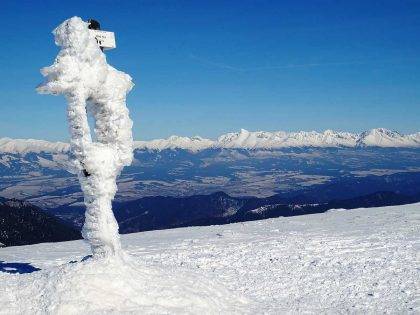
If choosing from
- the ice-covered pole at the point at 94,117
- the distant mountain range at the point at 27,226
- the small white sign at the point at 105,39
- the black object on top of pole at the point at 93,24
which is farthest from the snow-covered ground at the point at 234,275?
the distant mountain range at the point at 27,226

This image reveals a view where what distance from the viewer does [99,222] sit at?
12.0m

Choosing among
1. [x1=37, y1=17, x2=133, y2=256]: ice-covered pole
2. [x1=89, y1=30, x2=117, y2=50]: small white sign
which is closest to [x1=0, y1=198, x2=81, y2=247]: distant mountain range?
[x1=37, y1=17, x2=133, y2=256]: ice-covered pole

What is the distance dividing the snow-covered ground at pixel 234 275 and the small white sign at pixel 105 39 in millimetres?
5815

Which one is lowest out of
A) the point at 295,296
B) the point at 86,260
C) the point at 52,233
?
the point at 52,233

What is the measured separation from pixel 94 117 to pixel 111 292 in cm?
480

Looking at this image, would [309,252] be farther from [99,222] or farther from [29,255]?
[29,255]

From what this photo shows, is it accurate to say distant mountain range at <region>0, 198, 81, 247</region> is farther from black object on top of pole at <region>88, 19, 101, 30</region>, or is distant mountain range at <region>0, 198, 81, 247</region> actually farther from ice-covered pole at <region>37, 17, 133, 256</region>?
black object on top of pole at <region>88, 19, 101, 30</region>

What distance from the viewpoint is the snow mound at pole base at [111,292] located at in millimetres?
10297

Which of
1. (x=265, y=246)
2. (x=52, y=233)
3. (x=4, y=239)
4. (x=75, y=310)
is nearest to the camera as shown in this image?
(x=75, y=310)

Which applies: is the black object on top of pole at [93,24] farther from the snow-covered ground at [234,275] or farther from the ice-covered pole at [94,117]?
the snow-covered ground at [234,275]

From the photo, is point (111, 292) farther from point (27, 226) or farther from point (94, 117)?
point (27, 226)

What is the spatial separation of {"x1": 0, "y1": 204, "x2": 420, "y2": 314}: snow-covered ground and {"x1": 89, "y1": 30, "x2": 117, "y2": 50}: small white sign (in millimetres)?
5815

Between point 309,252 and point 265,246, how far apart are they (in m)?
2.24

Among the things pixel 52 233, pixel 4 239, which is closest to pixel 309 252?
pixel 4 239
